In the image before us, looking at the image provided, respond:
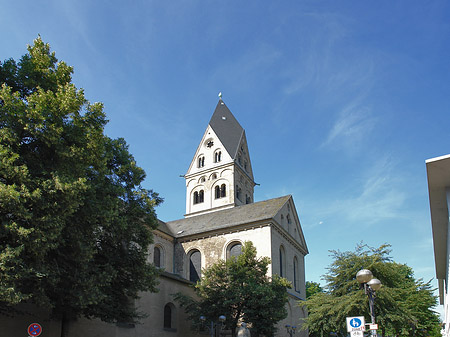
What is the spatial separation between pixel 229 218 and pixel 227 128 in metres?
24.1

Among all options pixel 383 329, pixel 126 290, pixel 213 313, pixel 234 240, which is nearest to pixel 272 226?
pixel 234 240

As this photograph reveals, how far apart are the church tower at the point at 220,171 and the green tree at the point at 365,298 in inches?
1023

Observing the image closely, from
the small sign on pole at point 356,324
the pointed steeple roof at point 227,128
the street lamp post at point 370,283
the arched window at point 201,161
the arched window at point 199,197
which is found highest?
the pointed steeple roof at point 227,128

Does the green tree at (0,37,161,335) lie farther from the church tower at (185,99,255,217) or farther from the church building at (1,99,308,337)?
the church tower at (185,99,255,217)

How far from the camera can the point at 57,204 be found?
1312 centimetres

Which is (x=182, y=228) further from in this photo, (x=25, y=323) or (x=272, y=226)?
(x=25, y=323)

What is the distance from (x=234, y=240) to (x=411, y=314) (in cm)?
1483

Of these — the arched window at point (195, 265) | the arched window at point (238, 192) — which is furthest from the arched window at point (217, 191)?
the arched window at point (195, 265)

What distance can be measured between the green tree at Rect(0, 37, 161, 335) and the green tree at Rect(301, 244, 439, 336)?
32.5 feet

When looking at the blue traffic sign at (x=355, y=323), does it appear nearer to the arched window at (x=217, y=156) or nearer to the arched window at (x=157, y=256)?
the arched window at (x=157, y=256)

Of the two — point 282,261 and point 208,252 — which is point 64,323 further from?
point 282,261

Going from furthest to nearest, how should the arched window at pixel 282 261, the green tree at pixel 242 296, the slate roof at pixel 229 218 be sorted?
the arched window at pixel 282 261
the slate roof at pixel 229 218
the green tree at pixel 242 296

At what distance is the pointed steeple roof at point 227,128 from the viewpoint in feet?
176

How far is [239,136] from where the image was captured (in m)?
56.1
